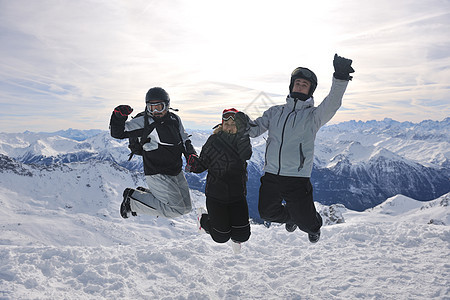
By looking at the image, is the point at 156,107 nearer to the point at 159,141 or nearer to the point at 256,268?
the point at 159,141

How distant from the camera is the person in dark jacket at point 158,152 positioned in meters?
6.90

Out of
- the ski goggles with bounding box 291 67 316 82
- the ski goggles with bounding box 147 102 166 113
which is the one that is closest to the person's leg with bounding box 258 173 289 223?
the ski goggles with bounding box 291 67 316 82

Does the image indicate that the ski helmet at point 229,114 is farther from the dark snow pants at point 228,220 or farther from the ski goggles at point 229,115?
the dark snow pants at point 228,220

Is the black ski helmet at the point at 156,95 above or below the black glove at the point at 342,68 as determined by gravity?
below

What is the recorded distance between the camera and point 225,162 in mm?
6395

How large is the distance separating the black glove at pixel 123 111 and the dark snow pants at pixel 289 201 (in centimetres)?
418

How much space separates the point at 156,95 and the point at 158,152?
162 centimetres

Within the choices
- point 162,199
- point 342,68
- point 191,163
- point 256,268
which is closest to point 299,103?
point 342,68

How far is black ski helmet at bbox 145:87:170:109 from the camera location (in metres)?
6.88

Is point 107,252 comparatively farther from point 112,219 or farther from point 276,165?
point 112,219

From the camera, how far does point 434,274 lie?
9195 mm

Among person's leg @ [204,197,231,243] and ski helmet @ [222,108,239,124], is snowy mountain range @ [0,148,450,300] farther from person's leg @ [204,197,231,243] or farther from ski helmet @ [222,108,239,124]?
ski helmet @ [222,108,239,124]

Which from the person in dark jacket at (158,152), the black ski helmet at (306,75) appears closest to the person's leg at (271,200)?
the person in dark jacket at (158,152)

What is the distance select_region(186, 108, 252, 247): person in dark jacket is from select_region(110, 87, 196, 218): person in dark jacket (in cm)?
93
